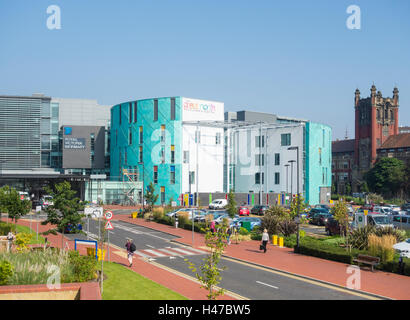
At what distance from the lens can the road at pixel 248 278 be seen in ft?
58.5

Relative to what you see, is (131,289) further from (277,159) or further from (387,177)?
(387,177)

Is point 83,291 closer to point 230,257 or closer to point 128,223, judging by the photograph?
point 230,257

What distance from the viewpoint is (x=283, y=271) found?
22906 millimetres

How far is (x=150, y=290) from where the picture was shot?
16.6m

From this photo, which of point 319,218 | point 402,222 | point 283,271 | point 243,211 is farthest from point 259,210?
point 283,271

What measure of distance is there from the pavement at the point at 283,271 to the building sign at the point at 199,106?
44.9 metres

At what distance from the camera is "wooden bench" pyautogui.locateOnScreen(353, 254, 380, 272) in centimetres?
2295

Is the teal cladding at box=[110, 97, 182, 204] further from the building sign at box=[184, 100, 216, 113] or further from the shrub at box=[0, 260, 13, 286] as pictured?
the shrub at box=[0, 260, 13, 286]

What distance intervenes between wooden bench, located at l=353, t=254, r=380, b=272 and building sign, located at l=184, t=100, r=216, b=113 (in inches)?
2144

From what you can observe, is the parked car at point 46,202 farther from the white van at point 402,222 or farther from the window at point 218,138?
the window at point 218,138

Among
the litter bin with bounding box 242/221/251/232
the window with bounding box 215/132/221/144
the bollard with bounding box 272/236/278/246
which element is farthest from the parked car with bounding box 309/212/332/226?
the window with bounding box 215/132/221/144

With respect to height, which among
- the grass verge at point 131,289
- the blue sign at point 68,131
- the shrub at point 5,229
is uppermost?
the blue sign at point 68,131

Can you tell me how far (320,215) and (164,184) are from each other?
35.0 meters

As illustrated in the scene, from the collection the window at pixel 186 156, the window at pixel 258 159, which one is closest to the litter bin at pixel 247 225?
the window at pixel 186 156
